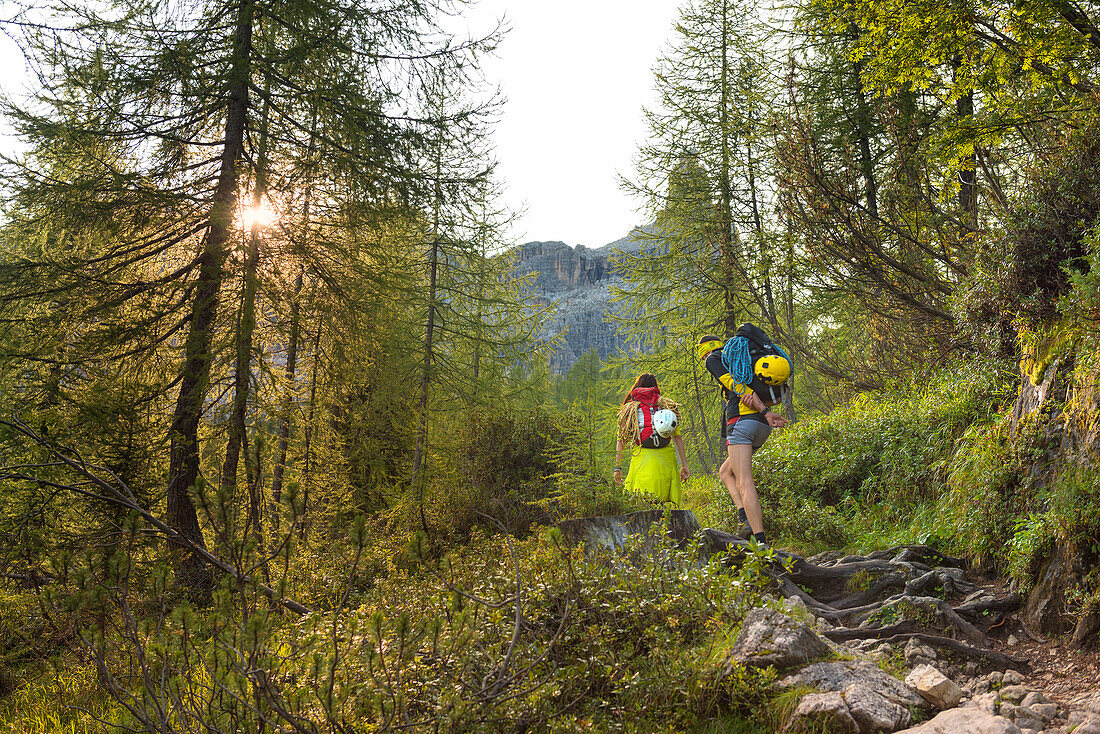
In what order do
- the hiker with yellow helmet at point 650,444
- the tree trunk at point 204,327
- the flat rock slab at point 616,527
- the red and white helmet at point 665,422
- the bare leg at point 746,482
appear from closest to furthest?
the flat rock slab at point 616,527, the bare leg at point 746,482, the tree trunk at point 204,327, the red and white helmet at point 665,422, the hiker with yellow helmet at point 650,444

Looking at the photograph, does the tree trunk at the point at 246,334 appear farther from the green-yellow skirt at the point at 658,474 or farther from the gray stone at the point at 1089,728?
the gray stone at the point at 1089,728

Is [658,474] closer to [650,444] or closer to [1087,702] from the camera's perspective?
[650,444]

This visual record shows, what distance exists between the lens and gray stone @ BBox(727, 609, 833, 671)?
9.53 feet

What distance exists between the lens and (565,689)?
2877 mm

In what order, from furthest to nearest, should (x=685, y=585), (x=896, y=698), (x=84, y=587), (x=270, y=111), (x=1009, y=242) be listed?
1. (x=270, y=111)
2. (x=1009, y=242)
3. (x=685, y=585)
4. (x=896, y=698)
5. (x=84, y=587)

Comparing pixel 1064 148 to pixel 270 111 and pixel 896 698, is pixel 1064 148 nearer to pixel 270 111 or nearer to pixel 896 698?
pixel 896 698

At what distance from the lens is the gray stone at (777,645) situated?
291 centimetres

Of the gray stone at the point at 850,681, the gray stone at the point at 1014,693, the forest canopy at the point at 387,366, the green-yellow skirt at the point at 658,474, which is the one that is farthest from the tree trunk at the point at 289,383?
the gray stone at the point at 1014,693

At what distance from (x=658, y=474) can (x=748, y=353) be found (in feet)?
6.52

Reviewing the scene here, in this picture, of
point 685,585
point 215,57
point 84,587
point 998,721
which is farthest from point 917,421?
point 215,57

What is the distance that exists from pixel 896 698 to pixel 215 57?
24.6 feet

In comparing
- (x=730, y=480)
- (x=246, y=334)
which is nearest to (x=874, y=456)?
(x=730, y=480)

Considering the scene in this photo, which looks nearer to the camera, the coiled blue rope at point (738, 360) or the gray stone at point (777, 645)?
the gray stone at point (777, 645)

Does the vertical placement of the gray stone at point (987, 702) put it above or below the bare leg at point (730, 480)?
below
